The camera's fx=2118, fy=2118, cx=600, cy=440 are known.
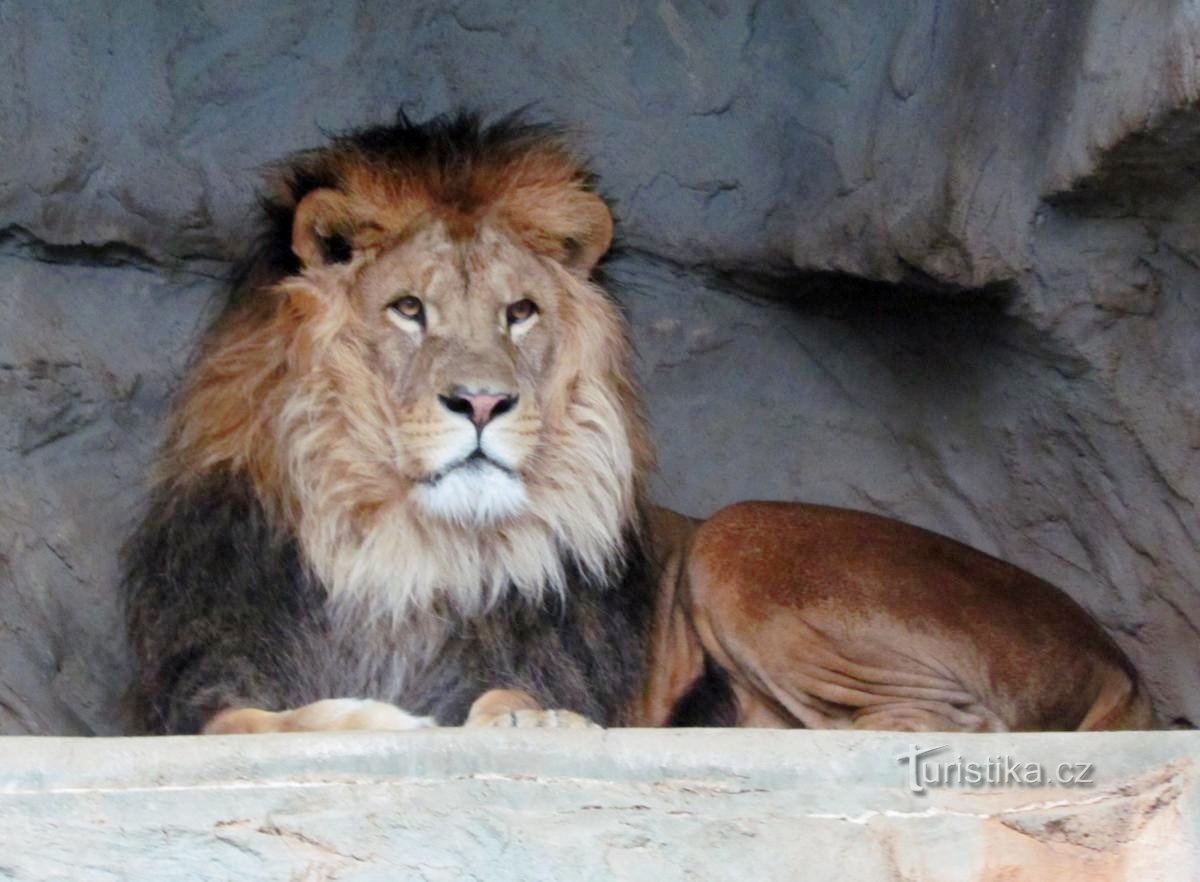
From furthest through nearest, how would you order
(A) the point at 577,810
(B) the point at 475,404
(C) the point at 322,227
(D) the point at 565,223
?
(D) the point at 565,223
(C) the point at 322,227
(B) the point at 475,404
(A) the point at 577,810

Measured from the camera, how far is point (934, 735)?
2873mm

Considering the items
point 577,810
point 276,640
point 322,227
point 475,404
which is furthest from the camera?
point 322,227

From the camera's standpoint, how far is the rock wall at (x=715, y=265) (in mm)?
4000

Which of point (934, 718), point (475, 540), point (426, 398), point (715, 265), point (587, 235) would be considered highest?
point (587, 235)

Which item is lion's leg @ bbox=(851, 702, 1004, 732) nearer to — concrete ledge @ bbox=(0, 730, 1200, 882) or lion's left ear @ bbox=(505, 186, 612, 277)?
concrete ledge @ bbox=(0, 730, 1200, 882)

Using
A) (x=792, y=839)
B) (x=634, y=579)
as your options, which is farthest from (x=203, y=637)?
(x=792, y=839)

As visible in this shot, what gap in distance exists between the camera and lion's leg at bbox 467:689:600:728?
3.21 metres

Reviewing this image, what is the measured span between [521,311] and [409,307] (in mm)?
205

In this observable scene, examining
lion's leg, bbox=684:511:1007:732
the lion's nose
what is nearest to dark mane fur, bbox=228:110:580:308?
the lion's nose

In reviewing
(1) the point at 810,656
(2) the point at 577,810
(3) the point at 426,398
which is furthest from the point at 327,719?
(1) the point at 810,656

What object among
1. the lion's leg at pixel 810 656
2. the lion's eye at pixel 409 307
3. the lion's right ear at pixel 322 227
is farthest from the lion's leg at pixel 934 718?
the lion's right ear at pixel 322 227

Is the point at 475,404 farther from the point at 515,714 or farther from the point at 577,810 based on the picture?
the point at 577,810

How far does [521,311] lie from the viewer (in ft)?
12.2

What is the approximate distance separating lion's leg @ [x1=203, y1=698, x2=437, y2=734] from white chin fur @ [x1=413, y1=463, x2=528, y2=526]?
0.34m
